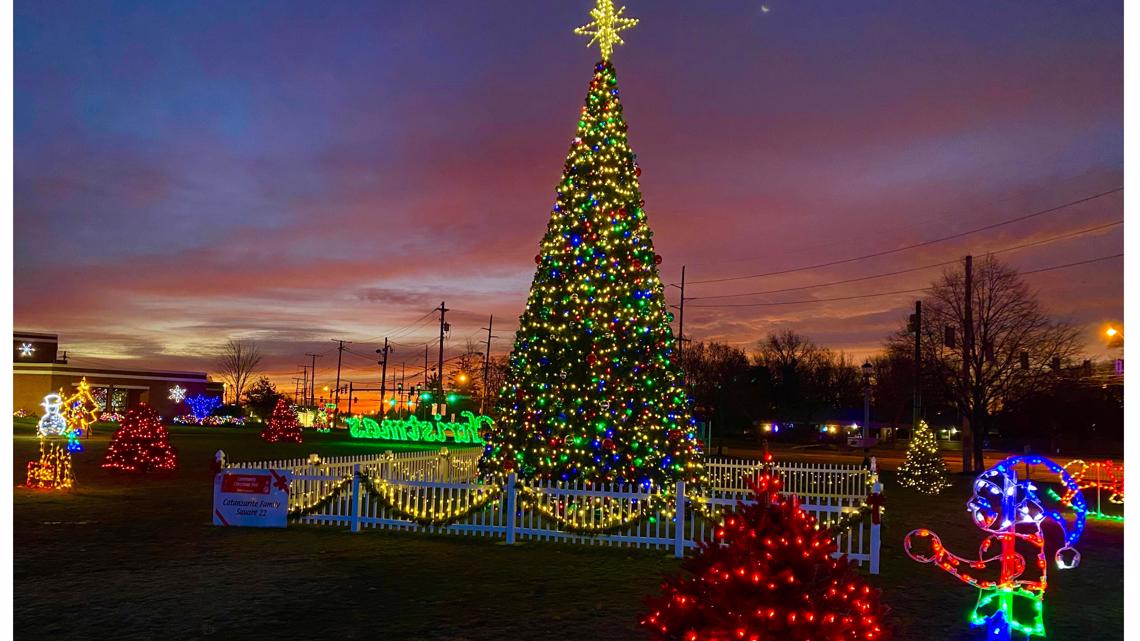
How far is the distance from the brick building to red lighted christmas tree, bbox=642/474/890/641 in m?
76.7

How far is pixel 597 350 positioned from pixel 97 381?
8294 centimetres

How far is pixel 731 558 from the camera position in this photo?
5547 millimetres

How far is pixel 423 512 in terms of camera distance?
13.7 metres

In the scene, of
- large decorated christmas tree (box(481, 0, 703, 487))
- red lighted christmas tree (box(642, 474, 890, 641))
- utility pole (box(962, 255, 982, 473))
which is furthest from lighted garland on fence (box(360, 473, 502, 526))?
utility pole (box(962, 255, 982, 473))

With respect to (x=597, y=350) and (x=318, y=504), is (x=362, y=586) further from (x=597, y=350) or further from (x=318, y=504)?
(x=597, y=350)

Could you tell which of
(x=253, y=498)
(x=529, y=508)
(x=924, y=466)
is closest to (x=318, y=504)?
(x=253, y=498)

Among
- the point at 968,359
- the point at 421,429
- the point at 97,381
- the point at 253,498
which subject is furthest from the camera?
the point at 97,381

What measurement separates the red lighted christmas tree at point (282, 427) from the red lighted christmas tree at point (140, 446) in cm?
2409

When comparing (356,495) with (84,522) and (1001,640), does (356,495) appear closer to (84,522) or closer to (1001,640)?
(84,522)

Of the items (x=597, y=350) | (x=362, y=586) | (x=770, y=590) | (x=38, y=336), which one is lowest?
(x=362, y=586)

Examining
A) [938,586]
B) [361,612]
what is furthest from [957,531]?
[361,612]

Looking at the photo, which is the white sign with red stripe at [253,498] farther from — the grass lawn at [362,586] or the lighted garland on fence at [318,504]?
the grass lawn at [362,586]

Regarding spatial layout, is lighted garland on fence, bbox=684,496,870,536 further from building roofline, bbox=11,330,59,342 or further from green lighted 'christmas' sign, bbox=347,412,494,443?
building roofline, bbox=11,330,59,342

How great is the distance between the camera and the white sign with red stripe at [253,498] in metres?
13.9
